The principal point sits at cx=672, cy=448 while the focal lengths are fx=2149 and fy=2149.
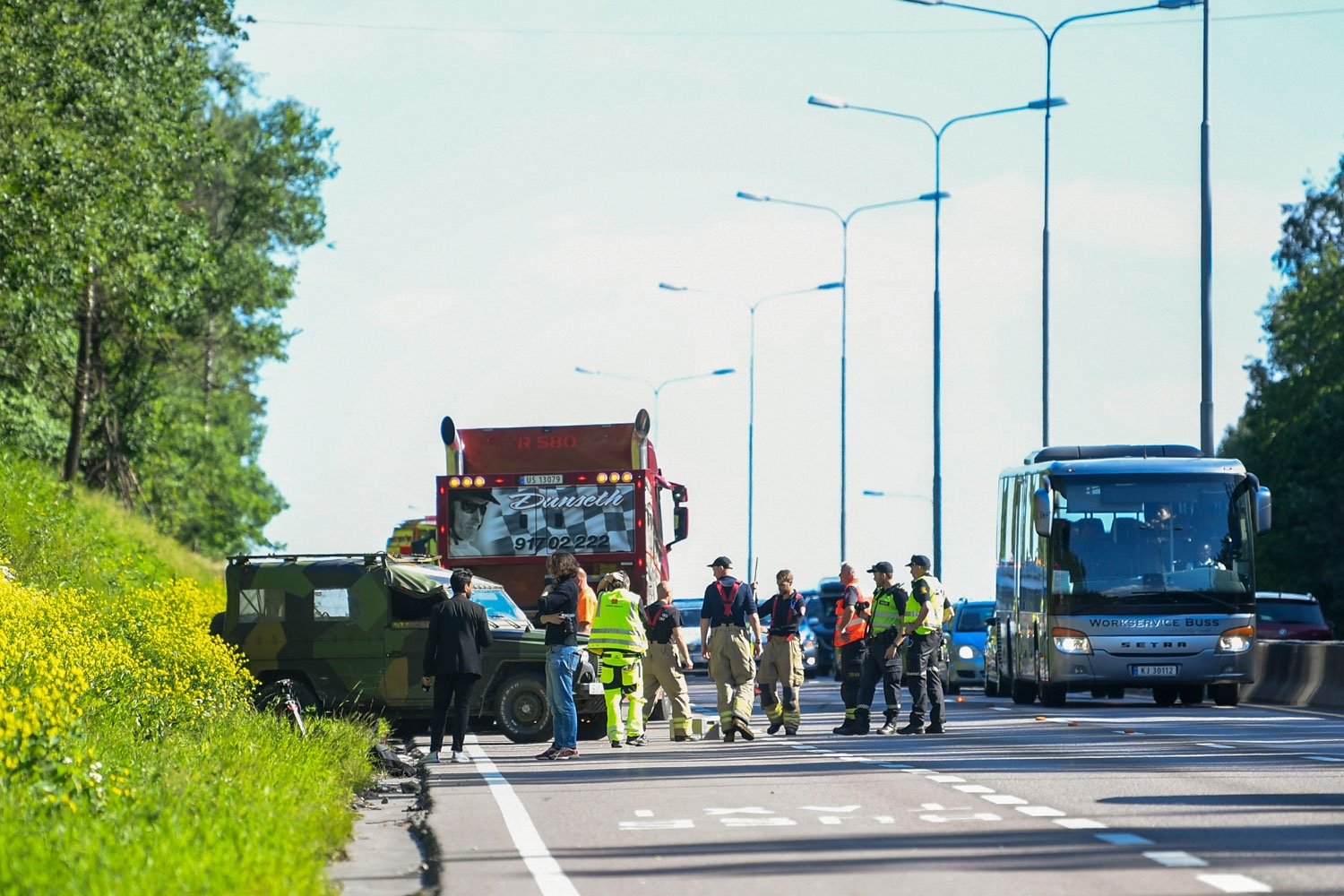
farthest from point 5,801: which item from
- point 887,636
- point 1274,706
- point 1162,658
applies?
point 1274,706

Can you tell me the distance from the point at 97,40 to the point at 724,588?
20.4 meters

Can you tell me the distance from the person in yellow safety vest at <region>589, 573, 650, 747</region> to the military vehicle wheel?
1.05 metres

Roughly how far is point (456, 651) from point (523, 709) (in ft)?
8.91

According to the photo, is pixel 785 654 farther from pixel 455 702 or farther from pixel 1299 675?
pixel 1299 675

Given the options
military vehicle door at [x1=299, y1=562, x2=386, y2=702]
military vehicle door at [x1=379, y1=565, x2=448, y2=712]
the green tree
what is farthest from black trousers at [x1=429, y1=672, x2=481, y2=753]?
the green tree

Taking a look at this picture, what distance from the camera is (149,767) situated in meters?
12.2

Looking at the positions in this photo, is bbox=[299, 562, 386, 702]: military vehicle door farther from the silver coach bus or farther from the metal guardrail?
the metal guardrail

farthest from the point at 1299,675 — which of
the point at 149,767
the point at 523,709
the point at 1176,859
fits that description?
the point at 149,767

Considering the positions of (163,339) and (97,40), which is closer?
(97,40)

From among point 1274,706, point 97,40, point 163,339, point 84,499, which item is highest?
point 97,40

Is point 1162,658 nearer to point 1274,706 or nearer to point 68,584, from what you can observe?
point 1274,706

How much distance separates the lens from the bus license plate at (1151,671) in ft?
88.7

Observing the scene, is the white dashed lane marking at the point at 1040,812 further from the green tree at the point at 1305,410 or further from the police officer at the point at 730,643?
the green tree at the point at 1305,410

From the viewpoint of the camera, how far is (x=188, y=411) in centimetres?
6506
